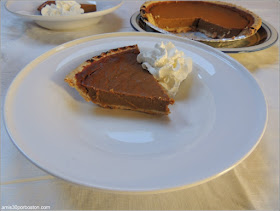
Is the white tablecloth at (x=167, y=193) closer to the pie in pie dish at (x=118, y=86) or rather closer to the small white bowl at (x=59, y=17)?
the pie in pie dish at (x=118, y=86)

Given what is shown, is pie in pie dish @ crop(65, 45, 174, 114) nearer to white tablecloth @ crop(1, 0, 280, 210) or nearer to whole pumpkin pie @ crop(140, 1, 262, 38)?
white tablecloth @ crop(1, 0, 280, 210)

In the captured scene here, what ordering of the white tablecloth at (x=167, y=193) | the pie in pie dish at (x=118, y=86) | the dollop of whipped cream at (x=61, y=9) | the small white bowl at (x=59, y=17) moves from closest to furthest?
1. the white tablecloth at (x=167, y=193)
2. the pie in pie dish at (x=118, y=86)
3. the small white bowl at (x=59, y=17)
4. the dollop of whipped cream at (x=61, y=9)

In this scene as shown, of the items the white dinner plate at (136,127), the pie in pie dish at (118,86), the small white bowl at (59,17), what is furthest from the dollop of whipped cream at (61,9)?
the pie in pie dish at (118,86)

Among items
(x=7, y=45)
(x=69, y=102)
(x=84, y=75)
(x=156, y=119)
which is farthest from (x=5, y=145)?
(x=7, y=45)

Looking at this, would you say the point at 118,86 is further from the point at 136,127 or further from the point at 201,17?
the point at 201,17

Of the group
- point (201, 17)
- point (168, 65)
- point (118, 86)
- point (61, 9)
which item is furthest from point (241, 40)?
point (61, 9)
